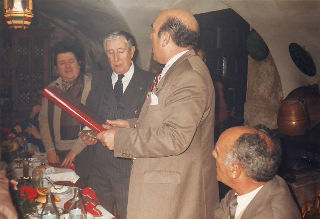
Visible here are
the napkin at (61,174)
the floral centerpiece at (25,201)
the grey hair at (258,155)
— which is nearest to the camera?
the grey hair at (258,155)

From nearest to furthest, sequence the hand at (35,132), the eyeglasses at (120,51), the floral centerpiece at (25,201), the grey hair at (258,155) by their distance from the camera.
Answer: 1. the grey hair at (258,155)
2. the floral centerpiece at (25,201)
3. the eyeglasses at (120,51)
4. the hand at (35,132)

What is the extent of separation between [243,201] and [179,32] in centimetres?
115

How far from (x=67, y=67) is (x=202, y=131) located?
244 cm

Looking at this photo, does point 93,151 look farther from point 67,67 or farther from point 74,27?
point 74,27

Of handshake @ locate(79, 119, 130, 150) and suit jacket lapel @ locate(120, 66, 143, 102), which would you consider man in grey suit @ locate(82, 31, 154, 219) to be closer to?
suit jacket lapel @ locate(120, 66, 143, 102)

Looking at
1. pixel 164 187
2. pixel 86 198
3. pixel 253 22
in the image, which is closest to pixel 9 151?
pixel 86 198

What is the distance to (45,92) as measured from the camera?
2324 mm

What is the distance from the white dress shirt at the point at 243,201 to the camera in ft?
6.20

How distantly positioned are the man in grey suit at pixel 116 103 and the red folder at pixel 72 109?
85cm

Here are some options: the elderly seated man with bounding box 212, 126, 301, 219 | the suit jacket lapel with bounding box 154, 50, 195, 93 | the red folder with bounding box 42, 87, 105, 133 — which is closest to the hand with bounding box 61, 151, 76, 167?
the red folder with bounding box 42, 87, 105, 133

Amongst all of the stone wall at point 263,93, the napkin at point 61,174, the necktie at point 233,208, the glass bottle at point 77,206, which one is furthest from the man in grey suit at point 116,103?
the stone wall at point 263,93

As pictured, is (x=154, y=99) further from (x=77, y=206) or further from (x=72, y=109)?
(x=77, y=206)

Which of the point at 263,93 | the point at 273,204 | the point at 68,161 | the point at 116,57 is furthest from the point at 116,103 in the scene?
the point at 263,93

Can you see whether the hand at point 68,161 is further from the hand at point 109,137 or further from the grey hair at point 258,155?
the grey hair at point 258,155
